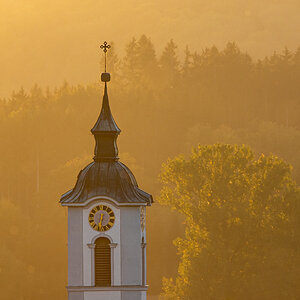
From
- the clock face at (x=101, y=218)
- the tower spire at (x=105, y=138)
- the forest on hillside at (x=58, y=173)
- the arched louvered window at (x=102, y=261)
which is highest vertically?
the forest on hillside at (x=58, y=173)

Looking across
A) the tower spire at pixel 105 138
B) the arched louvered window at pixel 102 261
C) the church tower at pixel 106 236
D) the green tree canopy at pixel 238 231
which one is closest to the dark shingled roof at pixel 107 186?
the church tower at pixel 106 236

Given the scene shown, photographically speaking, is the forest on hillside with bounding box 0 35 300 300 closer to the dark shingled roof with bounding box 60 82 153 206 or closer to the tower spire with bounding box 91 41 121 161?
the tower spire with bounding box 91 41 121 161

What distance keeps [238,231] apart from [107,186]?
34968mm

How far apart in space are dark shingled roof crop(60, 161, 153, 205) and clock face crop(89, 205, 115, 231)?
21.9 inches

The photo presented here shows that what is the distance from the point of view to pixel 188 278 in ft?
327

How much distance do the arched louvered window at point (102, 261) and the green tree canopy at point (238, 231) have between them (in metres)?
33.1

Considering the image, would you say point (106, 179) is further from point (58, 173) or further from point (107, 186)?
point (58, 173)

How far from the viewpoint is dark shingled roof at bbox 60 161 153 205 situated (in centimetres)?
6538

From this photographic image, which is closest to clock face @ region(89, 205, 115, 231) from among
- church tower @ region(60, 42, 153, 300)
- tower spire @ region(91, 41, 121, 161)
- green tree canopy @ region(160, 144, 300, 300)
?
church tower @ region(60, 42, 153, 300)

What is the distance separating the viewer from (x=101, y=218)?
6550 cm

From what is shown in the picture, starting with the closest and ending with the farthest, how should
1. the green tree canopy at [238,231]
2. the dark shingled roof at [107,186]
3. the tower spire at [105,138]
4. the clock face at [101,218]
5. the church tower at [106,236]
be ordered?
1. the church tower at [106,236]
2. the dark shingled roof at [107,186]
3. the clock face at [101,218]
4. the tower spire at [105,138]
5. the green tree canopy at [238,231]

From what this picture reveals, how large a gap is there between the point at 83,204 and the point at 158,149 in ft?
416

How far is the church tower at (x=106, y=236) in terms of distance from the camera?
6525 cm

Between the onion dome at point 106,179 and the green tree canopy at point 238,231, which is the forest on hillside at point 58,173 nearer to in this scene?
the green tree canopy at point 238,231
